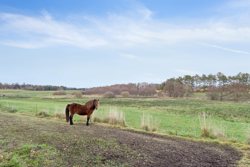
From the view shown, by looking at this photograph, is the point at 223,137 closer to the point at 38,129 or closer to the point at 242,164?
the point at 242,164

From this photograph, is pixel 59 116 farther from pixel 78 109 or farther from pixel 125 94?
pixel 125 94

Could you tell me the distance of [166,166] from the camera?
28.0 ft

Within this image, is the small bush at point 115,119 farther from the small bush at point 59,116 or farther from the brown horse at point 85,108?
the small bush at point 59,116

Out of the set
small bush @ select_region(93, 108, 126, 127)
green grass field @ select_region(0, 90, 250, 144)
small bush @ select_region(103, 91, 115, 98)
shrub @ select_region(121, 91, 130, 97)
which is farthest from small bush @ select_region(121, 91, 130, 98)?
small bush @ select_region(93, 108, 126, 127)

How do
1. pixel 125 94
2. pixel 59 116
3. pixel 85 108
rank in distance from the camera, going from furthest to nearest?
1. pixel 125 94
2. pixel 59 116
3. pixel 85 108

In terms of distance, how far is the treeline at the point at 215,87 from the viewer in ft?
254

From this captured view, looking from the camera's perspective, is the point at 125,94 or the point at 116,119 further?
the point at 125,94

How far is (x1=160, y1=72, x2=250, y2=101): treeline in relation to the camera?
77500mm

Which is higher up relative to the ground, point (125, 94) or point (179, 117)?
point (125, 94)

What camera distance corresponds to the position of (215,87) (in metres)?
90.2

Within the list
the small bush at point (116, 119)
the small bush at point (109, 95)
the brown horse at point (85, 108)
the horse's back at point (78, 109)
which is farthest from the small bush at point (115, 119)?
the small bush at point (109, 95)

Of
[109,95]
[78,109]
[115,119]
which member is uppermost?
[109,95]

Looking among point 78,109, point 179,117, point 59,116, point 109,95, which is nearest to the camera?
point 78,109

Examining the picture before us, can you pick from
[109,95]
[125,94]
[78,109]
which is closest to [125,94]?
[125,94]
